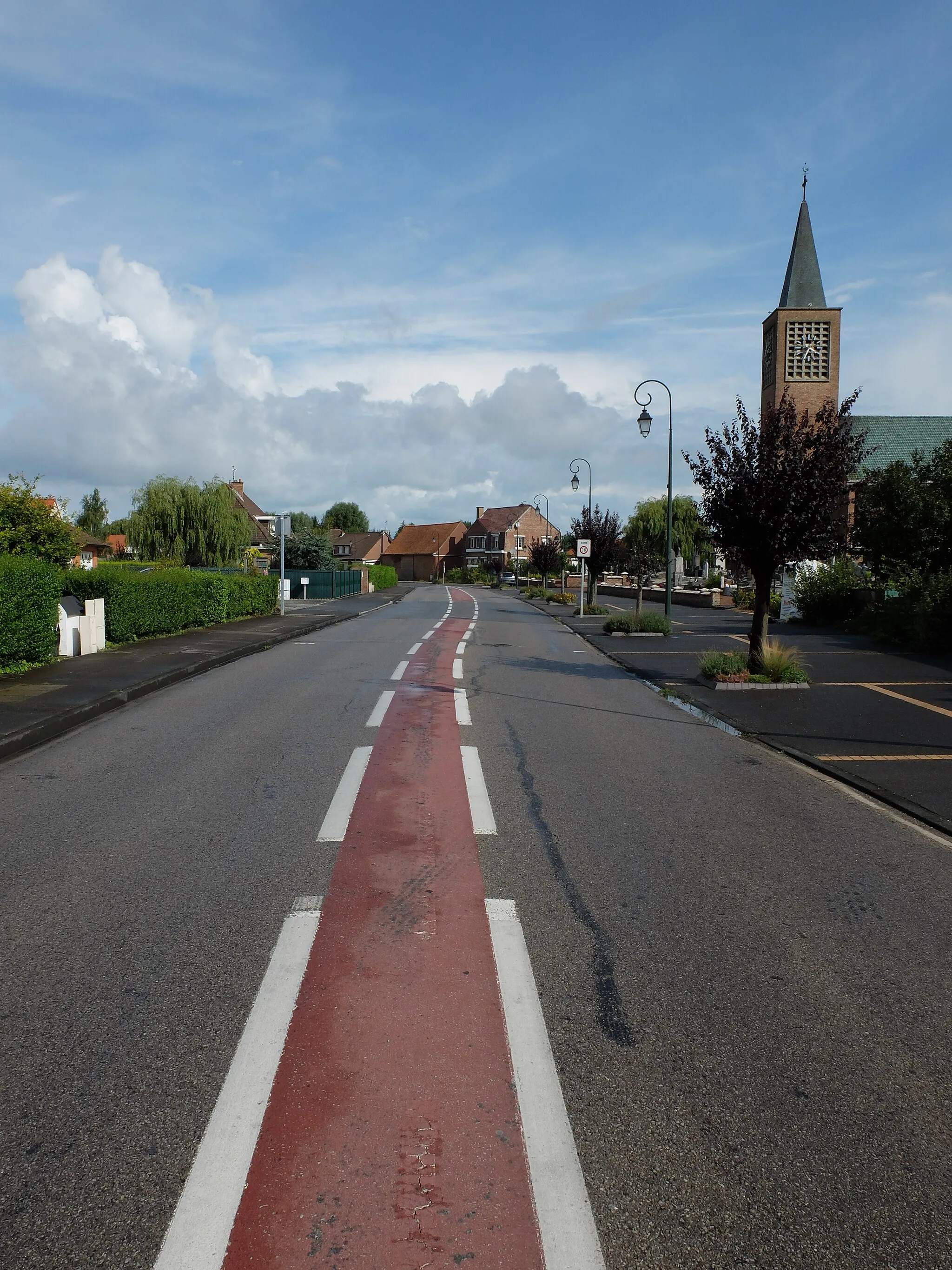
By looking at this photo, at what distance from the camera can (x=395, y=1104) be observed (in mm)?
2889

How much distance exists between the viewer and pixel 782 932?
14.3 ft

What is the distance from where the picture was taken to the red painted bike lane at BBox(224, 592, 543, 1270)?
92.4 inches

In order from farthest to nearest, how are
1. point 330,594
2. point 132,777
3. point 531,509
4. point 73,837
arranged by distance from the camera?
point 531,509 → point 330,594 → point 132,777 → point 73,837

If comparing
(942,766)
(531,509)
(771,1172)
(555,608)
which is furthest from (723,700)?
(531,509)

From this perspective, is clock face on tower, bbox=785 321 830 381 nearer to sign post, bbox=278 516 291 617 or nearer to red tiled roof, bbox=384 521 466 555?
sign post, bbox=278 516 291 617

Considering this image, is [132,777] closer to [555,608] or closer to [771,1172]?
[771,1172]

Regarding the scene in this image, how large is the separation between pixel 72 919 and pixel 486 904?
2.02 meters

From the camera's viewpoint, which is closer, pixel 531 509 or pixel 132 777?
pixel 132 777

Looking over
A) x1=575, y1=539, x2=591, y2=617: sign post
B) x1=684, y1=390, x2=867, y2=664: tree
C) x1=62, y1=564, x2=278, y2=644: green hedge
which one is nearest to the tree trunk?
x1=684, y1=390, x2=867, y2=664: tree

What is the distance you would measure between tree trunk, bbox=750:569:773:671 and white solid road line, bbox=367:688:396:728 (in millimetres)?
5748

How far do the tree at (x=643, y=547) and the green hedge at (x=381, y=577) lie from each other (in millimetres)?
19288

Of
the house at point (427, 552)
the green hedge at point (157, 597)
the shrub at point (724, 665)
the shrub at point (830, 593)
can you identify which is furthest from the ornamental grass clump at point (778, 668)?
the house at point (427, 552)

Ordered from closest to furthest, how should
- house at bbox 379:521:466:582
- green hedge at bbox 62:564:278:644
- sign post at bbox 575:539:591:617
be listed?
green hedge at bbox 62:564:278:644 < sign post at bbox 575:539:591:617 < house at bbox 379:521:466:582

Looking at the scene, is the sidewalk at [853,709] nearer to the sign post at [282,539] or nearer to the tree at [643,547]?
the tree at [643,547]
